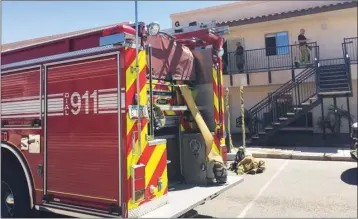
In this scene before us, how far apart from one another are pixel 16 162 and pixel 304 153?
9.26 m

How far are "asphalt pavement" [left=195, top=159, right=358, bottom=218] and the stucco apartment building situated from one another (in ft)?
16.4

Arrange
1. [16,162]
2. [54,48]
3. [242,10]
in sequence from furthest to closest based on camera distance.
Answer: [242,10]
[16,162]
[54,48]

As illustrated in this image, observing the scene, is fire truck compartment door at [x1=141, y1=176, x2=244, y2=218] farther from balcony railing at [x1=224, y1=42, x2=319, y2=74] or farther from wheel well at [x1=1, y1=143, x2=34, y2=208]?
balcony railing at [x1=224, y1=42, x2=319, y2=74]

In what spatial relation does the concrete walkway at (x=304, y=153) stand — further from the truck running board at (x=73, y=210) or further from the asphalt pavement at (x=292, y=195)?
the truck running board at (x=73, y=210)

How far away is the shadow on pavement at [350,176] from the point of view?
24.5 feet

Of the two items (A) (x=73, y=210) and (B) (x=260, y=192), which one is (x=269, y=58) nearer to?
(B) (x=260, y=192)

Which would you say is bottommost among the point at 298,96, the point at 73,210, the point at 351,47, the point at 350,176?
the point at 350,176

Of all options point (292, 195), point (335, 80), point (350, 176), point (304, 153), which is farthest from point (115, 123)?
point (335, 80)

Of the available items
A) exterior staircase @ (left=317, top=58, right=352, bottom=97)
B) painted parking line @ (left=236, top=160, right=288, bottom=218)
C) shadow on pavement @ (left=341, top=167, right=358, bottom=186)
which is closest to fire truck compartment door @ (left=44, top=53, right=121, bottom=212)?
painted parking line @ (left=236, top=160, right=288, bottom=218)

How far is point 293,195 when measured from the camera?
6.42 metres

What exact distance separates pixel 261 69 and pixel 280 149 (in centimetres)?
577

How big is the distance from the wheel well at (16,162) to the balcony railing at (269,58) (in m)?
13.7

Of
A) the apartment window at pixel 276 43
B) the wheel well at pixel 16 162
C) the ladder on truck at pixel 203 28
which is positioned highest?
the apartment window at pixel 276 43

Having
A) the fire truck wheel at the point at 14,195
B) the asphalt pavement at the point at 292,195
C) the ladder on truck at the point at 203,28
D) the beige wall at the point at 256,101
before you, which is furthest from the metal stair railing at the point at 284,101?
the fire truck wheel at the point at 14,195
